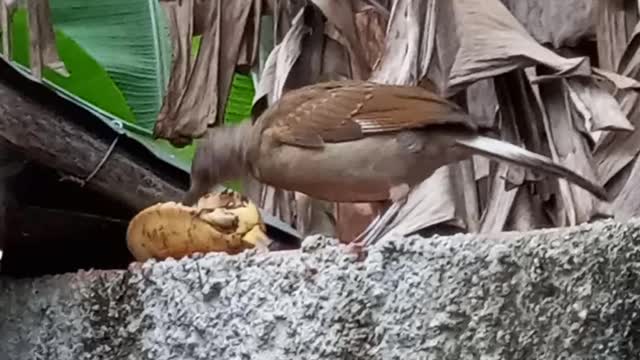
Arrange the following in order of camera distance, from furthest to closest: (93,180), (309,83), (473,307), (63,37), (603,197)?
1. (63,37)
2. (309,83)
3. (93,180)
4. (603,197)
5. (473,307)

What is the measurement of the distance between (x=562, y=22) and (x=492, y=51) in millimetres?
528

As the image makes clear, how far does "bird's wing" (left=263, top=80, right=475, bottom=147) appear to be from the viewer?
2.41 m

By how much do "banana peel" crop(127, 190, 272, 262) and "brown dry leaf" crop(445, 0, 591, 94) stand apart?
0.51 m

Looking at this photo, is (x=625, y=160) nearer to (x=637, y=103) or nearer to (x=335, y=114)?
(x=637, y=103)

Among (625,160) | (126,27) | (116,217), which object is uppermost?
(625,160)

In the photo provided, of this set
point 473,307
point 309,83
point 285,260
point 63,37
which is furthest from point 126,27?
point 473,307

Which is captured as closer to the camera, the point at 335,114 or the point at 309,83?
the point at 335,114

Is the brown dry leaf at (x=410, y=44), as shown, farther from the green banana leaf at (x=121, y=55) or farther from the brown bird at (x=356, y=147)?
the green banana leaf at (x=121, y=55)

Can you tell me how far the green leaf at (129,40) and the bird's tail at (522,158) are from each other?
8.47 ft

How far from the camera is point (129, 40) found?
497cm

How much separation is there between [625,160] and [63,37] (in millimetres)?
2645

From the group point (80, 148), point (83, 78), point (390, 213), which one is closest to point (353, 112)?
point (390, 213)

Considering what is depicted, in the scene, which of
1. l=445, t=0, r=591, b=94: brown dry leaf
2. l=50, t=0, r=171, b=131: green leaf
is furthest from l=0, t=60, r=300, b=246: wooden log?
l=50, t=0, r=171, b=131: green leaf

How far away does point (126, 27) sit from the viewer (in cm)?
497
